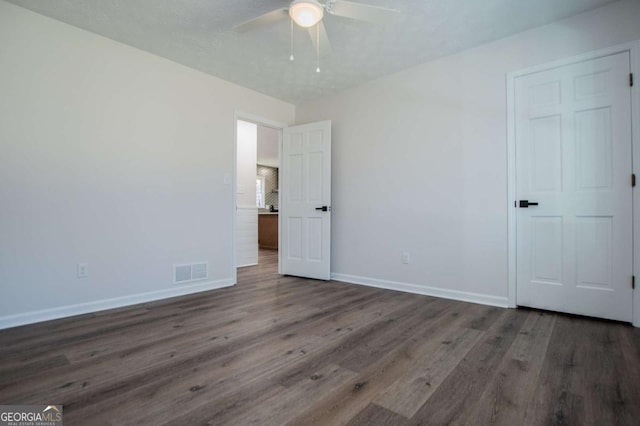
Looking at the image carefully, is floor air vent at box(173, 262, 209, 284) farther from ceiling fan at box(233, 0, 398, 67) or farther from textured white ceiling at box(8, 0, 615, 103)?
ceiling fan at box(233, 0, 398, 67)

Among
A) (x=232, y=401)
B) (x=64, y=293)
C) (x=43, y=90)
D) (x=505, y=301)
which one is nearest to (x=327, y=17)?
(x=43, y=90)

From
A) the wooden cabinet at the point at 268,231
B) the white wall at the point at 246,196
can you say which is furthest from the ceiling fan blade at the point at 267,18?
the wooden cabinet at the point at 268,231

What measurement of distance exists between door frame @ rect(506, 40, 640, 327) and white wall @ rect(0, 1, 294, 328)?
10.3 feet

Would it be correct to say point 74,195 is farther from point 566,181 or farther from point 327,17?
point 566,181

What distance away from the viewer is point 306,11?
6.62ft

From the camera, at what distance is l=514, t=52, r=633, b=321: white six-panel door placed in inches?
97.5

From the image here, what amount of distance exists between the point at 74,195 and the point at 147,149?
78 cm

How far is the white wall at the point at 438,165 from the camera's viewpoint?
2.88m

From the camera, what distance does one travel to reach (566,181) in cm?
269

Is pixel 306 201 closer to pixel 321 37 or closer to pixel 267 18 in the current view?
pixel 321 37

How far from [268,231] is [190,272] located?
189 inches

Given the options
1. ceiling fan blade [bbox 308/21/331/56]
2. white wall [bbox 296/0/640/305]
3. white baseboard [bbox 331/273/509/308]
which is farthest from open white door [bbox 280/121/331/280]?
ceiling fan blade [bbox 308/21/331/56]

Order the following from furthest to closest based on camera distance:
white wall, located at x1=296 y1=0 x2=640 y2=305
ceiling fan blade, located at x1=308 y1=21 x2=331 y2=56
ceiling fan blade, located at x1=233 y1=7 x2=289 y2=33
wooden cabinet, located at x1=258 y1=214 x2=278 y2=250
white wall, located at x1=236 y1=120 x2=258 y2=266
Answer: wooden cabinet, located at x1=258 y1=214 x2=278 y2=250, white wall, located at x1=236 y1=120 x2=258 y2=266, white wall, located at x1=296 y1=0 x2=640 y2=305, ceiling fan blade, located at x1=308 y1=21 x2=331 y2=56, ceiling fan blade, located at x1=233 y1=7 x2=289 y2=33

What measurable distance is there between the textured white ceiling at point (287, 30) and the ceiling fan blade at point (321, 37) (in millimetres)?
100
